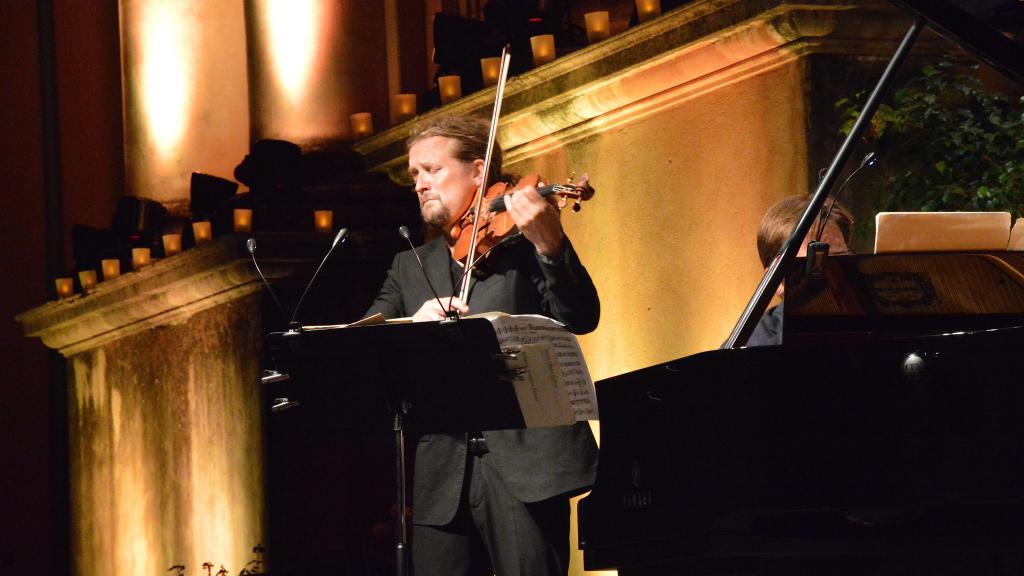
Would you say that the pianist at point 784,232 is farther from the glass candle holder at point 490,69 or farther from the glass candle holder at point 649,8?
the glass candle holder at point 490,69

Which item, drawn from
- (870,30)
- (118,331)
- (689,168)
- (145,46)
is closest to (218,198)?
(118,331)

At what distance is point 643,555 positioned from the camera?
10.1 ft

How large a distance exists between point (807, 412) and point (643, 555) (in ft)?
1.49

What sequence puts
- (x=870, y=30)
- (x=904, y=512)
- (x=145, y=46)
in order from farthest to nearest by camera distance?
(x=145, y=46)
(x=870, y=30)
(x=904, y=512)

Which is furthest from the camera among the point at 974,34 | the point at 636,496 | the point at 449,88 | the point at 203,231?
the point at 203,231

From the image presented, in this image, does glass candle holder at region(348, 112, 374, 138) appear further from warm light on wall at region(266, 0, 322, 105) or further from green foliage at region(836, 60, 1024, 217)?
green foliage at region(836, 60, 1024, 217)

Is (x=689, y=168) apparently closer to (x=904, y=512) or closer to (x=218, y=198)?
(x=904, y=512)

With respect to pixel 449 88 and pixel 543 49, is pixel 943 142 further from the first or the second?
pixel 449 88

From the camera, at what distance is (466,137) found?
4203mm

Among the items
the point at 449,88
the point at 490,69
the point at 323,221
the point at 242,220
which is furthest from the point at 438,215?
the point at 242,220

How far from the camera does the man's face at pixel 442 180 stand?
412 cm

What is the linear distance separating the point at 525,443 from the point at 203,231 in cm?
439

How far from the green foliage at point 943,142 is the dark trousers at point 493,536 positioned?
152 cm

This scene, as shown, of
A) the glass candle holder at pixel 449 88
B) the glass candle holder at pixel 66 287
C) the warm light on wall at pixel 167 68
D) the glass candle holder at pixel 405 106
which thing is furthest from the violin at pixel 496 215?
the warm light on wall at pixel 167 68
